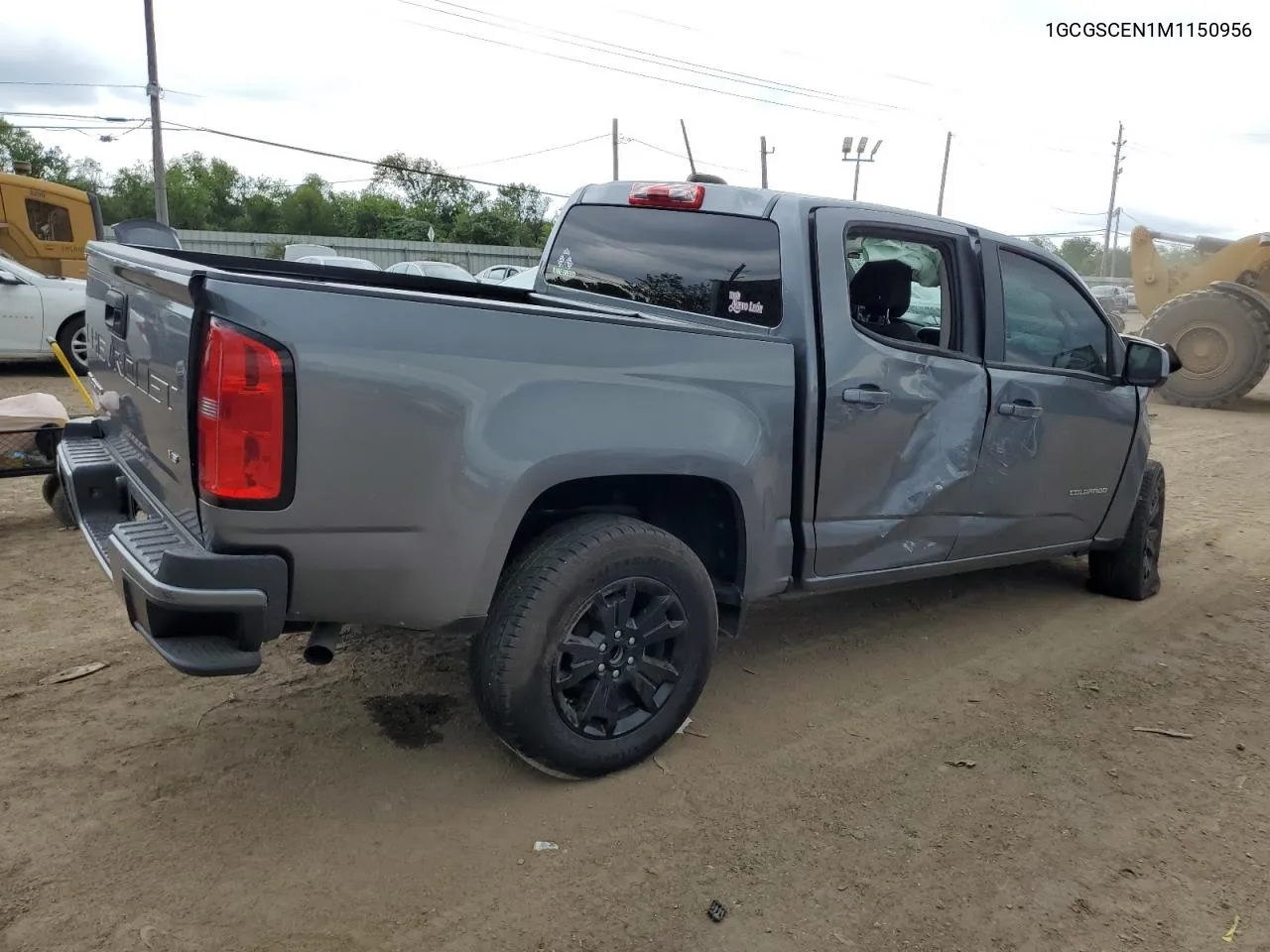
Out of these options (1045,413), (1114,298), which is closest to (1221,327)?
(1045,413)

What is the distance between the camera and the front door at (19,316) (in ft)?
34.4

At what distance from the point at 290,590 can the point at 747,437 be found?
1509mm

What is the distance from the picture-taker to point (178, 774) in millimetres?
2973

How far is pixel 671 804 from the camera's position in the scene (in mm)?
2965

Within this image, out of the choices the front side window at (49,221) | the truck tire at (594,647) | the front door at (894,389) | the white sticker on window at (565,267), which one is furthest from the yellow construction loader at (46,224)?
the truck tire at (594,647)

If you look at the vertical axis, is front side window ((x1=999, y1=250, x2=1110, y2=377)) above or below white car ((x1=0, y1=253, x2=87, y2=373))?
above

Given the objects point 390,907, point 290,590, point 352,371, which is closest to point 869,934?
point 390,907

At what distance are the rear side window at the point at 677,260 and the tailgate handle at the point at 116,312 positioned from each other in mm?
1859

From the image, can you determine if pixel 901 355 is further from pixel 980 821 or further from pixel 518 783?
pixel 518 783

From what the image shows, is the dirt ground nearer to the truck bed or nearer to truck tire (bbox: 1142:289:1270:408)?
the truck bed

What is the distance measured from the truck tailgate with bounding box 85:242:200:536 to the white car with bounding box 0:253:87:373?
8256mm

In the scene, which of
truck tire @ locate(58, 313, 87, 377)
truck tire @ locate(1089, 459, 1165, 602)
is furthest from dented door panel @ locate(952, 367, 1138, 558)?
truck tire @ locate(58, 313, 87, 377)

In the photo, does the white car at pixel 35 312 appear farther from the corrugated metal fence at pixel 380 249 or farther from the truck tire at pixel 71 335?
the corrugated metal fence at pixel 380 249

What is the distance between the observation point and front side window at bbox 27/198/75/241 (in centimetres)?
1501
